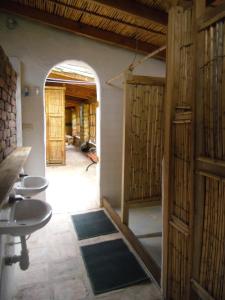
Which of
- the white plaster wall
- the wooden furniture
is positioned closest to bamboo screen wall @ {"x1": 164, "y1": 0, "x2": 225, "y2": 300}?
the wooden furniture

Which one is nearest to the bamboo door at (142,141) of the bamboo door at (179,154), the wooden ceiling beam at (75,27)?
the wooden ceiling beam at (75,27)

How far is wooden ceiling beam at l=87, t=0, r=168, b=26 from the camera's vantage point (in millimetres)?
2281

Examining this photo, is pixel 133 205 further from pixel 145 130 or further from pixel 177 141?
pixel 177 141

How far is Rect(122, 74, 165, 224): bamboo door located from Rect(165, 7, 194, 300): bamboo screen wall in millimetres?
1238

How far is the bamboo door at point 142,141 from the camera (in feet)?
9.14

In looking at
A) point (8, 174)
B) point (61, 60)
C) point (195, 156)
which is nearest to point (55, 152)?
point (61, 60)

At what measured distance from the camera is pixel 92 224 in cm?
→ 303

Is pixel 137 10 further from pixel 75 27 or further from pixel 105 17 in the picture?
pixel 75 27

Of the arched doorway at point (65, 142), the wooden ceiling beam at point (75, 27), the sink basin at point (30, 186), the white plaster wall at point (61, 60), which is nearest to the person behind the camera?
the sink basin at point (30, 186)

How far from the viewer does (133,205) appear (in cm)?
291

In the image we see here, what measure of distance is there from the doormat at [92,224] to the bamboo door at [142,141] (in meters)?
0.29

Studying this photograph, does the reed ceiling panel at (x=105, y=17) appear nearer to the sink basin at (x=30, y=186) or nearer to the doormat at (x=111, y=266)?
the sink basin at (x=30, y=186)

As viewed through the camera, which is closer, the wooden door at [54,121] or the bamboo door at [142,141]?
the bamboo door at [142,141]

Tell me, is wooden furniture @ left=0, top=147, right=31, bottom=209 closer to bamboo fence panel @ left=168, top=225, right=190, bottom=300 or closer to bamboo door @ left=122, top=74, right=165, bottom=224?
bamboo fence panel @ left=168, top=225, right=190, bottom=300
